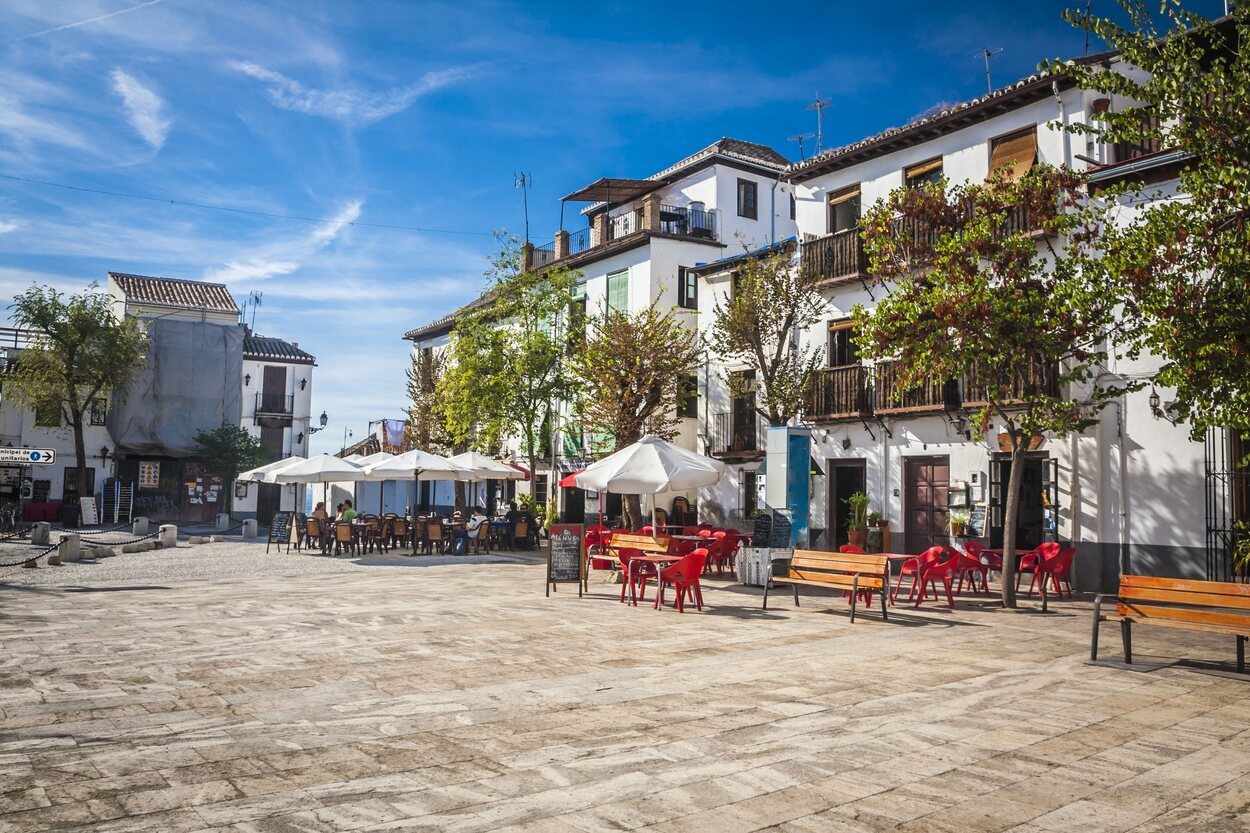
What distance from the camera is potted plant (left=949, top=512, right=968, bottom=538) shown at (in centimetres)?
Answer: 1962

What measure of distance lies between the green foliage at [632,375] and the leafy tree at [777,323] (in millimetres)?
3682

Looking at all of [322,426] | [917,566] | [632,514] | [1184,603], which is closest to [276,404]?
[322,426]

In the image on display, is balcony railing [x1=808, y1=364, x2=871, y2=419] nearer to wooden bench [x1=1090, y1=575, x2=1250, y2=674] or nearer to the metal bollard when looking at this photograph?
wooden bench [x1=1090, y1=575, x2=1250, y2=674]

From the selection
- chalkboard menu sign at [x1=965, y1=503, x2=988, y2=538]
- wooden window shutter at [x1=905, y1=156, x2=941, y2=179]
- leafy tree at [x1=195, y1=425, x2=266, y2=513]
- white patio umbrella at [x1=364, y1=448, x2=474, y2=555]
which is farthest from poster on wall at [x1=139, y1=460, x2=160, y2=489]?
chalkboard menu sign at [x1=965, y1=503, x2=988, y2=538]

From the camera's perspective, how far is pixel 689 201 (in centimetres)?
3619

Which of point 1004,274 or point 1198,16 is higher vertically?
point 1198,16

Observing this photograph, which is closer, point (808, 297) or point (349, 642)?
point (349, 642)

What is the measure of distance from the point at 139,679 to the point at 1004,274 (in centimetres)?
1209

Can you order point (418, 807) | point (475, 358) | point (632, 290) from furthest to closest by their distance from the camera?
point (632, 290), point (475, 358), point (418, 807)

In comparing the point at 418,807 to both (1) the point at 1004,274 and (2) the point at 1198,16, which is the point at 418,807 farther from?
(1) the point at 1004,274

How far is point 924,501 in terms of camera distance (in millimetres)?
20922

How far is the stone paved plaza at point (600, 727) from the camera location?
4746 millimetres

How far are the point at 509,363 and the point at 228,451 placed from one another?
21.7 metres

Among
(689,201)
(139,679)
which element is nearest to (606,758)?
(139,679)
